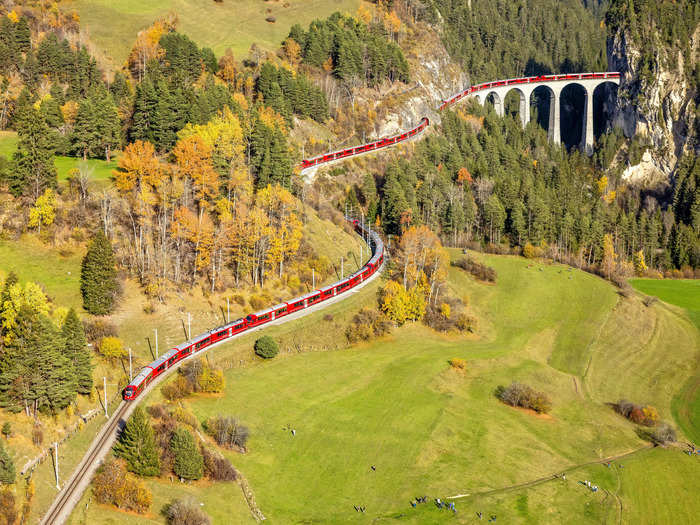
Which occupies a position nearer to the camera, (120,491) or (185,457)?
(120,491)

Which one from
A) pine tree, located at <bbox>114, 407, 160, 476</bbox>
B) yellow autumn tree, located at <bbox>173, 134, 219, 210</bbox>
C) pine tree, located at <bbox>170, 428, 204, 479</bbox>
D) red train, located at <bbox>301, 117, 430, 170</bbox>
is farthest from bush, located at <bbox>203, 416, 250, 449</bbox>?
red train, located at <bbox>301, 117, 430, 170</bbox>

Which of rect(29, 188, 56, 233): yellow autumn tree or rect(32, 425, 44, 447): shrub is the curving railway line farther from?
rect(29, 188, 56, 233): yellow autumn tree

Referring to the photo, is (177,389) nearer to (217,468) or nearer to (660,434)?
(217,468)

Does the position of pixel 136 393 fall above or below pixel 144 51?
below

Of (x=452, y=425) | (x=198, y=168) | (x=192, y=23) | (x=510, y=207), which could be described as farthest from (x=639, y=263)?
(x=192, y=23)

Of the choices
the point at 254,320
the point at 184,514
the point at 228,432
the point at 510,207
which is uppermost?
the point at 254,320

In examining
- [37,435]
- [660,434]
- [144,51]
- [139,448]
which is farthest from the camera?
[144,51]

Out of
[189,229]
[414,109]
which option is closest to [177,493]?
[189,229]
